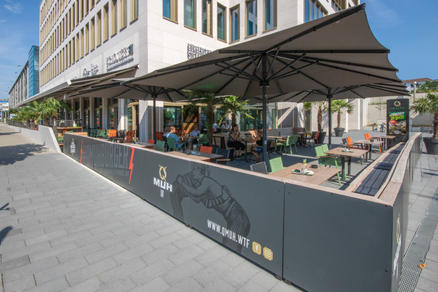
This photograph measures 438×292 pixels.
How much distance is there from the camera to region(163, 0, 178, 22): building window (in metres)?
14.6

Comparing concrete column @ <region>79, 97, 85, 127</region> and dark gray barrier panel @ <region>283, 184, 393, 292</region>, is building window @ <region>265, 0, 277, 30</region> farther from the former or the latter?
concrete column @ <region>79, 97, 85, 127</region>

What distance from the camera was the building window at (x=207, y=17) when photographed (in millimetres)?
17328

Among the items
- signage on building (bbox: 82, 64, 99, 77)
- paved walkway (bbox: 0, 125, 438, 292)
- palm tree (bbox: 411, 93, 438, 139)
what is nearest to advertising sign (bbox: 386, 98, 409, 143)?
palm tree (bbox: 411, 93, 438, 139)

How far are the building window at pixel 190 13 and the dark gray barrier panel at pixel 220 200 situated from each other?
44.5ft

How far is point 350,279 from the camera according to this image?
78.1 inches

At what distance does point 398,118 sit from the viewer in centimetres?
1245

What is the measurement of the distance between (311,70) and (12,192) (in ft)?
26.2

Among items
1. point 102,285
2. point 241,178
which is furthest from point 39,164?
point 241,178

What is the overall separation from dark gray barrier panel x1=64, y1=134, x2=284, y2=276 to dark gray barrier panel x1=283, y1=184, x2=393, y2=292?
0.16 meters

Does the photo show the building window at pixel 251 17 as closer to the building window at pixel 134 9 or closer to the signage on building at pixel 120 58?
the building window at pixel 134 9

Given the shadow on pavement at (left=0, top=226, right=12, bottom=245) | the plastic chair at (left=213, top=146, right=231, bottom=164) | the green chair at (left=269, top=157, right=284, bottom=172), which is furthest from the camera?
the plastic chair at (left=213, top=146, right=231, bottom=164)

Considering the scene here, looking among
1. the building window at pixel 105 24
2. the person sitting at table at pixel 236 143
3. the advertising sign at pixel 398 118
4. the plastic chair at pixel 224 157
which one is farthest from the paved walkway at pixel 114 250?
the building window at pixel 105 24

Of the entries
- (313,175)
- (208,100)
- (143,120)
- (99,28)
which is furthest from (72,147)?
(99,28)

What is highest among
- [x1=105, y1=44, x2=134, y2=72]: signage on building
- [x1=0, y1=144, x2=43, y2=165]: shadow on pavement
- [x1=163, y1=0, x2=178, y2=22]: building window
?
[x1=163, y1=0, x2=178, y2=22]: building window
